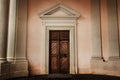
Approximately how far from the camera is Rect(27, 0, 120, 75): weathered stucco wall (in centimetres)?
1073

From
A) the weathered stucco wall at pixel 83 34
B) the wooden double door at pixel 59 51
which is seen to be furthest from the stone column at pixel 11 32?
the wooden double door at pixel 59 51

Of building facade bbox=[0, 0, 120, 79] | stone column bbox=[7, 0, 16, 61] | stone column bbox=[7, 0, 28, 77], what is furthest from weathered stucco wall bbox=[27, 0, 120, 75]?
stone column bbox=[7, 0, 16, 61]

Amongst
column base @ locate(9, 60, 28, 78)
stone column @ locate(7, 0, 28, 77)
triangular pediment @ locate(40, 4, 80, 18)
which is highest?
triangular pediment @ locate(40, 4, 80, 18)

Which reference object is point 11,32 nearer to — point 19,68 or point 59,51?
point 19,68

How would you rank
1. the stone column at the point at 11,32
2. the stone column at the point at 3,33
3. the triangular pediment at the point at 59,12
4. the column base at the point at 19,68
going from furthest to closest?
the triangular pediment at the point at 59,12, the stone column at the point at 11,32, the column base at the point at 19,68, the stone column at the point at 3,33

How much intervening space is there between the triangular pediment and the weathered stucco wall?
301 mm

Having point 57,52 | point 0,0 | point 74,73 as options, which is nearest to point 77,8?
point 57,52

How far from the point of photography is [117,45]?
414 inches

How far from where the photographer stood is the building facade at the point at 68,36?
1054 cm

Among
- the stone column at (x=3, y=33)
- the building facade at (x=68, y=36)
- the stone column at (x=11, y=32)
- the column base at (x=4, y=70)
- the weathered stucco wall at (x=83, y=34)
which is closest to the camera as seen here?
the column base at (x=4, y=70)

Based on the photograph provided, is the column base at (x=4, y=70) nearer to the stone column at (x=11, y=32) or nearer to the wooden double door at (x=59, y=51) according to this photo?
the stone column at (x=11, y=32)

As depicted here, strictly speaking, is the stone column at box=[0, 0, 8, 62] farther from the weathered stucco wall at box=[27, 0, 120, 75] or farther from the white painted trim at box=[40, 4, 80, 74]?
the white painted trim at box=[40, 4, 80, 74]

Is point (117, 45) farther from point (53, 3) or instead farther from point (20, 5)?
point (20, 5)

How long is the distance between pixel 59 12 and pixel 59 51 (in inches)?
94.8
